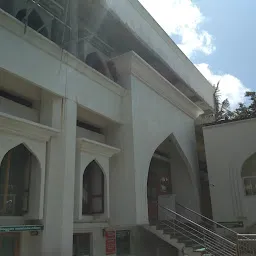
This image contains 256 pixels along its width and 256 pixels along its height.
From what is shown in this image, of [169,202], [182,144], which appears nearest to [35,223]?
[169,202]

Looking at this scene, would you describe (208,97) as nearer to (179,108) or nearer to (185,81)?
(185,81)

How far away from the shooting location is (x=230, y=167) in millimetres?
15133

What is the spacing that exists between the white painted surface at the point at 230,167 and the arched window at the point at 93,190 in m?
6.58

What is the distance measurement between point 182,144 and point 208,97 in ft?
21.9

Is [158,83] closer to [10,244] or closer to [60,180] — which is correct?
[60,180]

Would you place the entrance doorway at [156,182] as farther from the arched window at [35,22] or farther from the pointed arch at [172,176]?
the arched window at [35,22]

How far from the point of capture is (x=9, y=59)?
8078 millimetres

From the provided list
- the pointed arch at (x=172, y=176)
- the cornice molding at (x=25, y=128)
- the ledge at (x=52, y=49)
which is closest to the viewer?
the cornice molding at (x=25, y=128)

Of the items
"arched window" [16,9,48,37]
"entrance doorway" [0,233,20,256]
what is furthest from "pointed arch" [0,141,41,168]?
"arched window" [16,9,48,37]

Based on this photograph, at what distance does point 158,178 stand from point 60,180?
804 centimetres

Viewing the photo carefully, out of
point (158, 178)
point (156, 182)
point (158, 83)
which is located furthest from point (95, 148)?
point (158, 178)

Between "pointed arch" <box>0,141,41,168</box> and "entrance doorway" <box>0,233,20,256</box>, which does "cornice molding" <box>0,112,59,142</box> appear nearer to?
"pointed arch" <box>0,141,41,168</box>

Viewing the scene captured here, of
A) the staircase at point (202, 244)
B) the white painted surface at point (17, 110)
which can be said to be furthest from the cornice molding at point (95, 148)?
the staircase at point (202, 244)

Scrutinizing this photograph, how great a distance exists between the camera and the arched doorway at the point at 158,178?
49.0ft
